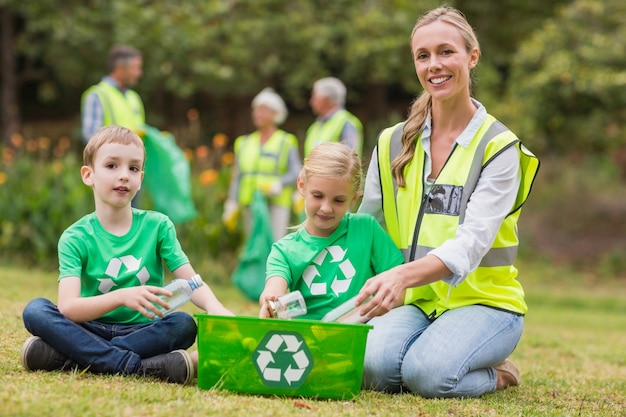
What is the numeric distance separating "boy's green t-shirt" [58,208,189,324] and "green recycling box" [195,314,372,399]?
1.76 ft

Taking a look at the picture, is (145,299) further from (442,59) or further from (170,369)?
(442,59)

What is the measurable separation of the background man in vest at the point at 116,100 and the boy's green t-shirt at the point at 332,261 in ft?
14.2

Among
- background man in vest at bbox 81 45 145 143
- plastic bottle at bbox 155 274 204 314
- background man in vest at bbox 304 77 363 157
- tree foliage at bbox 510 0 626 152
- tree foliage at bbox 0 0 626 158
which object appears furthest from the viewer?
tree foliage at bbox 0 0 626 158

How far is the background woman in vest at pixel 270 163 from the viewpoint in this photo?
866 centimetres

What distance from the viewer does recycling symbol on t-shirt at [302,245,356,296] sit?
3.90m

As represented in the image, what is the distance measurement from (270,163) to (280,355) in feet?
17.7

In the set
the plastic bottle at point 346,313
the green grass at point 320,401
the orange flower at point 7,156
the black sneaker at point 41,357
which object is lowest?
the green grass at point 320,401

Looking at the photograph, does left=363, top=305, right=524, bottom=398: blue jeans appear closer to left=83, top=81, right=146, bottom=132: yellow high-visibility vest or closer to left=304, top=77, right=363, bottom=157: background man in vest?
left=304, top=77, right=363, bottom=157: background man in vest

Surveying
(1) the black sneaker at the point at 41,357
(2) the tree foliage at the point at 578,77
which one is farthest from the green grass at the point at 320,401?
(2) the tree foliage at the point at 578,77

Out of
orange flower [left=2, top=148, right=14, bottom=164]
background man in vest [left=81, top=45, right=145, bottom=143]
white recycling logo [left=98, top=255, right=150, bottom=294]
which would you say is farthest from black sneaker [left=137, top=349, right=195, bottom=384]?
orange flower [left=2, top=148, right=14, bottom=164]

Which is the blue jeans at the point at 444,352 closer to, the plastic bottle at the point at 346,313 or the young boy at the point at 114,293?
the plastic bottle at the point at 346,313

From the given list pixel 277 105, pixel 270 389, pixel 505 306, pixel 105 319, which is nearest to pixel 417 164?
pixel 505 306

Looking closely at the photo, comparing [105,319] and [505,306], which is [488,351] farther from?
[105,319]

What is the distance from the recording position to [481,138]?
3939 millimetres
